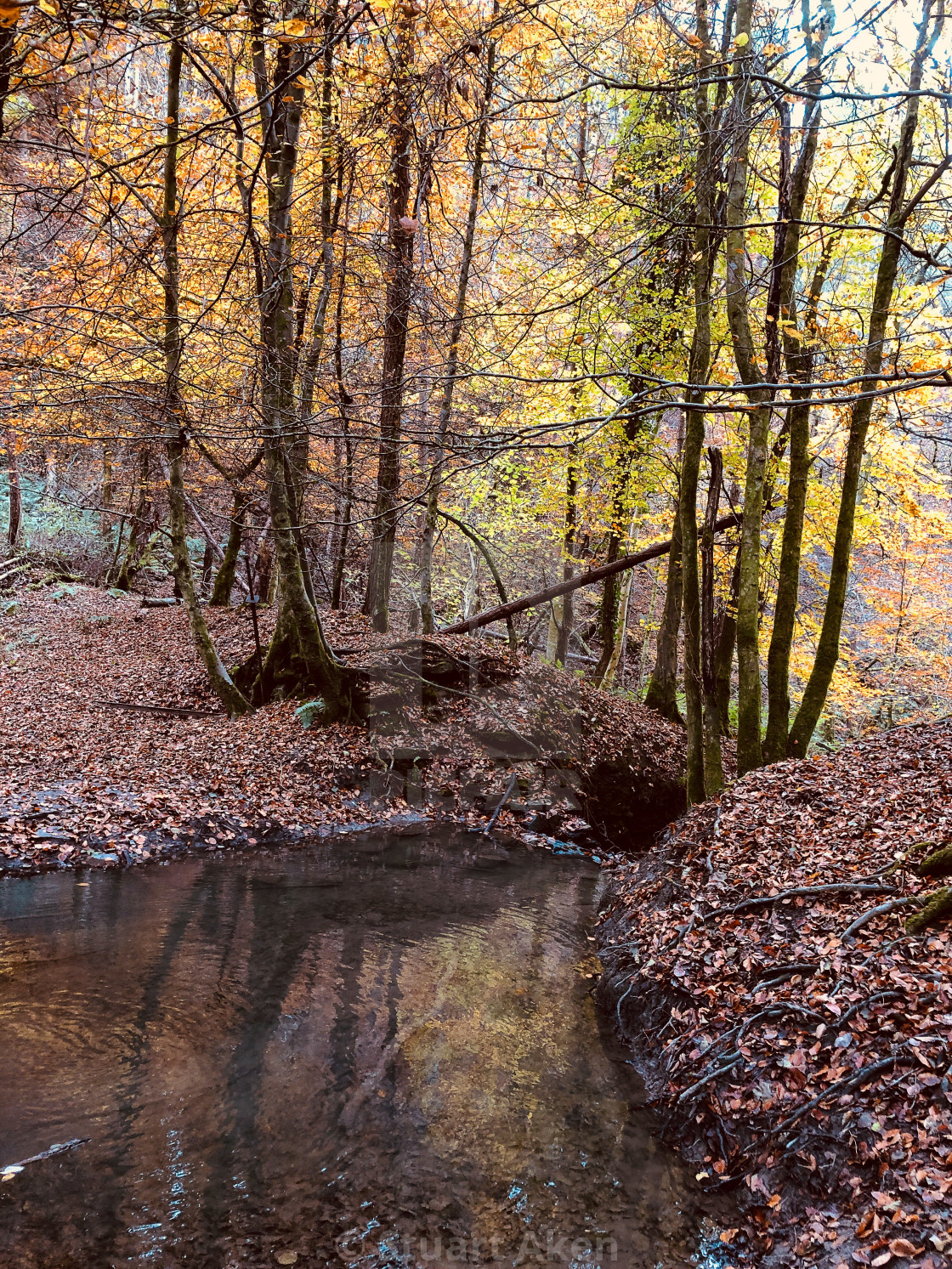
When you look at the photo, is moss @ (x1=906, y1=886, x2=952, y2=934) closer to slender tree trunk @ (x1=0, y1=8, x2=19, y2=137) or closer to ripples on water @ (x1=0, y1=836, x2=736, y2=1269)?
ripples on water @ (x1=0, y1=836, x2=736, y2=1269)

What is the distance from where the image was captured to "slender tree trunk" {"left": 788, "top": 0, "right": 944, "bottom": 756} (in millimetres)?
8766

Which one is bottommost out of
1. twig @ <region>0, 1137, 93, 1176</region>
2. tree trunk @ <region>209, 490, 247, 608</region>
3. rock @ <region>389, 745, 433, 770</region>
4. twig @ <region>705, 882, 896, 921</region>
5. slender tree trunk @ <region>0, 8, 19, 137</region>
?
rock @ <region>389, 745, 433, 770</region>

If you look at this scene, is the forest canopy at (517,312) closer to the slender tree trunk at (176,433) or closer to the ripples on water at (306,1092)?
the slender tree trunk at (176,433)

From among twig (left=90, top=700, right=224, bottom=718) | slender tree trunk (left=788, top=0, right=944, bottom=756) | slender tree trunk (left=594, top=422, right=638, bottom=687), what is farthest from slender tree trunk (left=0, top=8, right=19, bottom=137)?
slender tree trunk (left=594, top=422, right=638, bottom=687)

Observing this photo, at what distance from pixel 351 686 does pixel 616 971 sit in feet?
25.2

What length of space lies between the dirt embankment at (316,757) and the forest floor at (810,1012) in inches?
173

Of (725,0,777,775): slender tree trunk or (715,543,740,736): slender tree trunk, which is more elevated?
(725,0,777,775): slender tree trunk

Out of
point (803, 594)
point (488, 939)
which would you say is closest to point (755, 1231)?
point (488, 939)

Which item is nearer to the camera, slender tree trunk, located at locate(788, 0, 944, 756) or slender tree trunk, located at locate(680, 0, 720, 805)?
slender tree trunk, located at locate(788, 0, 944, 756)

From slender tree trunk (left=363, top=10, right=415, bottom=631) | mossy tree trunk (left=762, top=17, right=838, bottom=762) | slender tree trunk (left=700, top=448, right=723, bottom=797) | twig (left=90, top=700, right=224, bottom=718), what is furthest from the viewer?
twig (left=90, top=700, right=224, bottom=718)

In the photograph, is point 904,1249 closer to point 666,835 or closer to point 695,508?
point 666,835

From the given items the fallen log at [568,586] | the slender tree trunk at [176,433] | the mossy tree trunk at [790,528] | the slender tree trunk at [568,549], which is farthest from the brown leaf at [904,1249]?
the slender tree trunk at [568,549]

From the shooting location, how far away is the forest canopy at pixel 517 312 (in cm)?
504

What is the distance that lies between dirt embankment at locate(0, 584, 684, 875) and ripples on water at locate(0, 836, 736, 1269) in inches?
63.1
